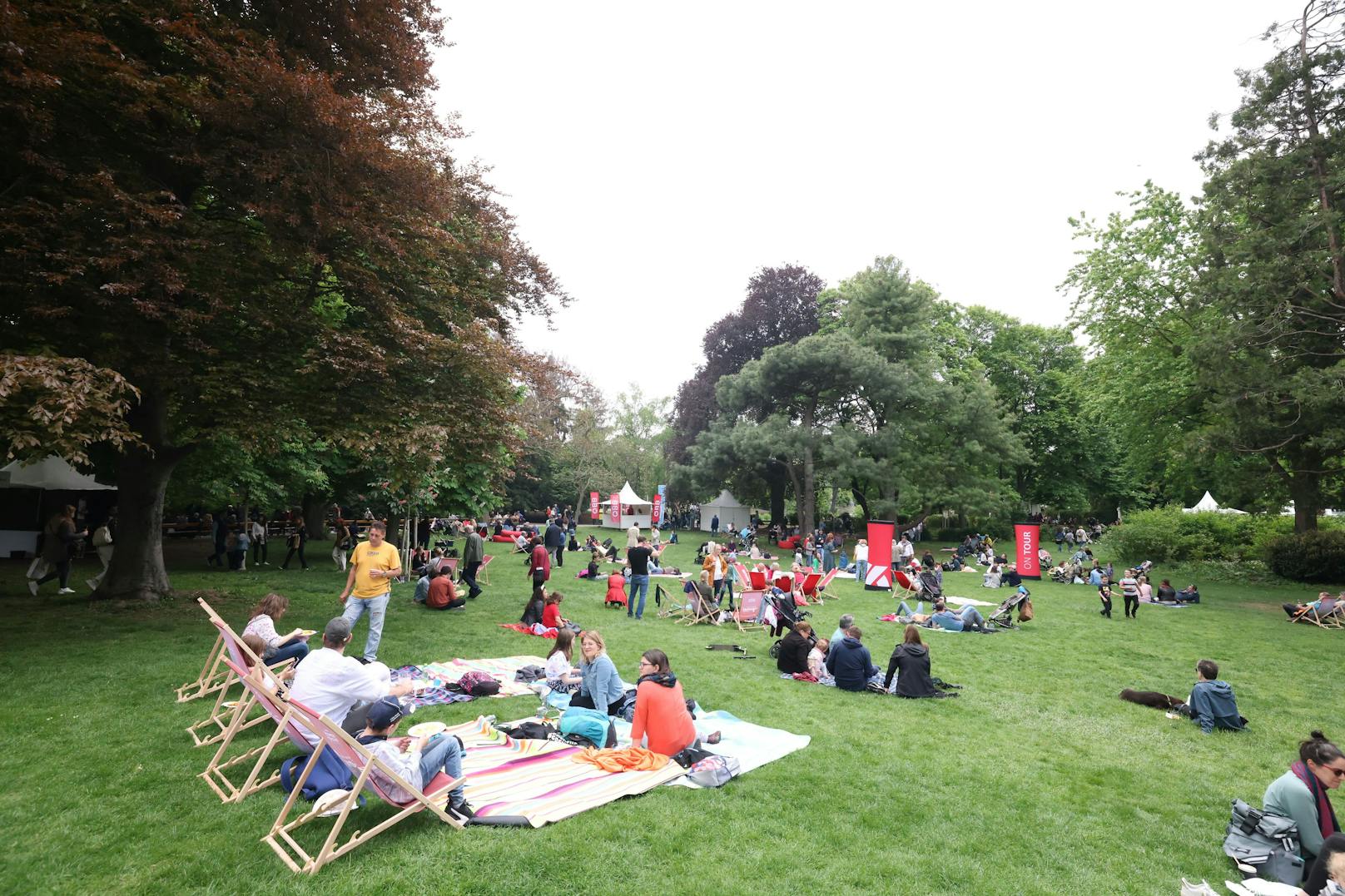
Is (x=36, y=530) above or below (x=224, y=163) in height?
below

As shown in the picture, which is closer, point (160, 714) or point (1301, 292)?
point (160, 714)

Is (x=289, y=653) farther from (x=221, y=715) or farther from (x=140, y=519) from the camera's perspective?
(x=140, y=519)

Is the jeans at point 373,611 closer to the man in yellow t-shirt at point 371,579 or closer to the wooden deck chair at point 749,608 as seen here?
the man in yellow t-shirt at point 371,579

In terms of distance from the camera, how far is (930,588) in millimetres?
17609

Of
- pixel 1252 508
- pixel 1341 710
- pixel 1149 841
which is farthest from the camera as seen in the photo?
pixel 1252 508

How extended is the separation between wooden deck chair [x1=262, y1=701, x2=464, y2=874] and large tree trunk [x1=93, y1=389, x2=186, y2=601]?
9.49 metres

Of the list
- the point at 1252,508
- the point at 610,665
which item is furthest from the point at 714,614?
the point at 1252,508

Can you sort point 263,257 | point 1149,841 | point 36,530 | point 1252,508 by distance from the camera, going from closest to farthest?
point 1149,841 → point 263,257 → point 36,530 → point 1252,508

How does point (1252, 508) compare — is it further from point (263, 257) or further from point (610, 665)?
point (263, 257)

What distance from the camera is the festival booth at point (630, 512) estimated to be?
4478cm

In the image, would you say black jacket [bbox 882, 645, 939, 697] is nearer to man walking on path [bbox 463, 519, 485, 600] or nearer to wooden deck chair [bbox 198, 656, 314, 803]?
wooden deck chair [bbox 198, 656, 314, 803]

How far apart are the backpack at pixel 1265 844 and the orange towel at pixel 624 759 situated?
4.05 meters

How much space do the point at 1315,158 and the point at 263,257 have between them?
78.8ft

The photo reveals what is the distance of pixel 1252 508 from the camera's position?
29594mm
